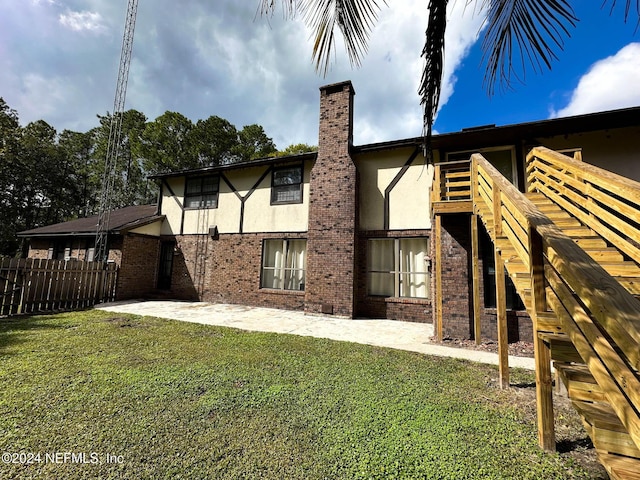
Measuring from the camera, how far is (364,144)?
9.30 meters

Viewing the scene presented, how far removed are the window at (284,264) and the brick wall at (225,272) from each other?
0.24 m

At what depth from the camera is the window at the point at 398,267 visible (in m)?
→ 8.54

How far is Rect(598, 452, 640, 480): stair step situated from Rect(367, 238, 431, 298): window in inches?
271

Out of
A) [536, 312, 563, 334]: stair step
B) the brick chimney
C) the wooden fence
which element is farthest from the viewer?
the brick chimney

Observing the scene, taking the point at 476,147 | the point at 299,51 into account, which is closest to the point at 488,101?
the point at 299,51

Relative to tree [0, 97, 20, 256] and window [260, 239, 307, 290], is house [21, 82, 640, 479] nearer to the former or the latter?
window [260, 239, 307, 290]

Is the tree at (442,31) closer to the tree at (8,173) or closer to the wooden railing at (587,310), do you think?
the wooden railing at (587,310)

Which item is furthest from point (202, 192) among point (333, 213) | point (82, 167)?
point (82, 167)

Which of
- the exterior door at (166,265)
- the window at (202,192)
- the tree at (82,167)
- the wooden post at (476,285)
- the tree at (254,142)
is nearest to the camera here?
the wooden post at (476,285)

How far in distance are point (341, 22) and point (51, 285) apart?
11204mm

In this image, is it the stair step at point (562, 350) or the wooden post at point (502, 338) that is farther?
the wooden post at point (502, 338)

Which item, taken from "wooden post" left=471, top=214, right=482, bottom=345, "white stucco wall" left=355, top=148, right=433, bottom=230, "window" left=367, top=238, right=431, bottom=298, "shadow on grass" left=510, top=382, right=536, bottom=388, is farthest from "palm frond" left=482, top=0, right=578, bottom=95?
"window" left=367, top=238, right=431, bottom=298

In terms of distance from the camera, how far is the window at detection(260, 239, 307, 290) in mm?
10164

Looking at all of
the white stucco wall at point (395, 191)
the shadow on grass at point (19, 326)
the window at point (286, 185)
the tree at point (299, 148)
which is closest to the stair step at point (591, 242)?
the white stucco wall at point (395, 191)
